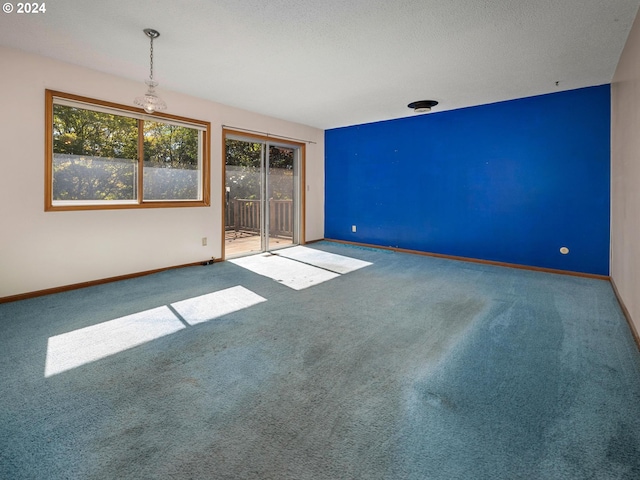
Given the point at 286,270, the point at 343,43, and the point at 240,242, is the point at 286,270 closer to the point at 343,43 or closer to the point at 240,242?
the point at 240,242

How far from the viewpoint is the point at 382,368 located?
6.96ft

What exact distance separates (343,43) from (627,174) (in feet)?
9.14

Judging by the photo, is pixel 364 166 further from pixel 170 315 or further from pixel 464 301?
pixel 170 315

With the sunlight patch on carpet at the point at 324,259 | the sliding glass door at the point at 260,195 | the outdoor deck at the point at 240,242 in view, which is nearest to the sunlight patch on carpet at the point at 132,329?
the sunlight patch on carpet at the point at 324,259

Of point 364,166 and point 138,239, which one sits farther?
point 364,166

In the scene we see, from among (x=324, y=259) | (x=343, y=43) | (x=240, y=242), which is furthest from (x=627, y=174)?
(x=240, y=242)

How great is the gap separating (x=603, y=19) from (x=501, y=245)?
3052mm

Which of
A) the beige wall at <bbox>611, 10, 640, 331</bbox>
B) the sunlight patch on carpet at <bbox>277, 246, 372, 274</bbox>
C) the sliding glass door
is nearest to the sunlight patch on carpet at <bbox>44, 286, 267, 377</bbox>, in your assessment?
the sunlight patch on carpet at <bbox>277, 246, 372, 274</bbox>

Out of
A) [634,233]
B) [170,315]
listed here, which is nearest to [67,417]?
[170,315]

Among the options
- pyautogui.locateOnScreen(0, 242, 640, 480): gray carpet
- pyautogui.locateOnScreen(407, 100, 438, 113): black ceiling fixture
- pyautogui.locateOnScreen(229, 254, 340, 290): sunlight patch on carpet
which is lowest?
pyautogui.locateOnScreen(0, 242, 640, 480): gray carpet

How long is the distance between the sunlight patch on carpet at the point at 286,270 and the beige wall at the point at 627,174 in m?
2.84

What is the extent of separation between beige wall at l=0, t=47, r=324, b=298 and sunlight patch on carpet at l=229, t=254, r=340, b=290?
0.77 meters

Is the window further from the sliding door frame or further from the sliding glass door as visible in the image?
the sliding glass door

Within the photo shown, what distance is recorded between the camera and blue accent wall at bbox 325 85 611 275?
436cm
